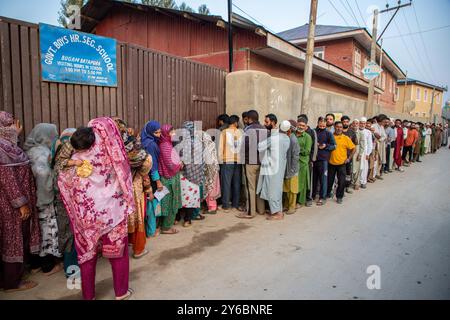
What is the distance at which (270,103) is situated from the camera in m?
6.95

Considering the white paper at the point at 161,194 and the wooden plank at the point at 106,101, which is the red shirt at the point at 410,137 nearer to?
the white paper at the point at 161,194

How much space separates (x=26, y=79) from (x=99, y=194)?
208cm

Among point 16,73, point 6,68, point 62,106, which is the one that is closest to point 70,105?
point 62,106

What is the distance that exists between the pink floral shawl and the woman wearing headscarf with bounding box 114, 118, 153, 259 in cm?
68

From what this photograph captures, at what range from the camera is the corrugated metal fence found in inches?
137

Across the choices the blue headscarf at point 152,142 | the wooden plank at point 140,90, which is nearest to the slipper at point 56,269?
the blue headscarf at point 152,142

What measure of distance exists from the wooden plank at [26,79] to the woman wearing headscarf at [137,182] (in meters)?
1.05

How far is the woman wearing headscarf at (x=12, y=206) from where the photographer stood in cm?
284

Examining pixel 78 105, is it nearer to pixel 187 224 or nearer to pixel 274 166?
pixel 187 224

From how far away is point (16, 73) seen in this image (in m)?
3.49

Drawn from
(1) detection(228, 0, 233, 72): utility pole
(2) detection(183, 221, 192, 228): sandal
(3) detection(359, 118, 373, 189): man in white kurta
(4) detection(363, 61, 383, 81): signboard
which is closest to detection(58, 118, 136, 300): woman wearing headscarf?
A: (2) detection(183, 221, 192, 228): sandal

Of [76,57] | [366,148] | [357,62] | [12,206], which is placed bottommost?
[12,206]

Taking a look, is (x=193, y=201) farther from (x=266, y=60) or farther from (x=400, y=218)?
(x=266, y=60)
